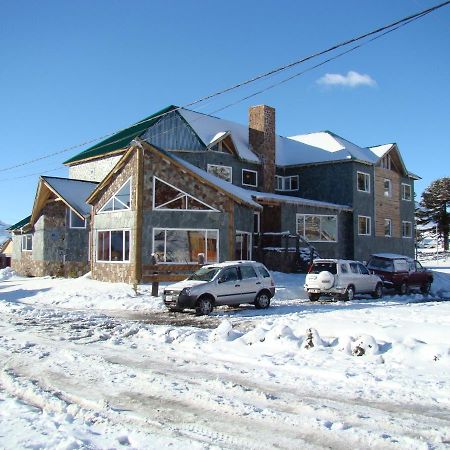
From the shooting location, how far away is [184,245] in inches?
1021

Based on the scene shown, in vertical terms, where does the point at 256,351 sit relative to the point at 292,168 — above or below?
below

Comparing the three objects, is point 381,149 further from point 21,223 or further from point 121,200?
point 21,223

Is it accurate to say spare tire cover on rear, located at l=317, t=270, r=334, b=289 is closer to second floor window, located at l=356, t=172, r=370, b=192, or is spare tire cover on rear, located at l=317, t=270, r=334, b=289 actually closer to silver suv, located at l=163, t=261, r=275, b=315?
silver suv, located at l=163, t=261, r=275, b=315

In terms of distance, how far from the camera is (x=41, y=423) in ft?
19.8

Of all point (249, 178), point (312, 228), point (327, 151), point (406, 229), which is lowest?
point (312, 228)

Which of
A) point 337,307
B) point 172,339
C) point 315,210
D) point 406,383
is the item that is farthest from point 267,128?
point 406,383

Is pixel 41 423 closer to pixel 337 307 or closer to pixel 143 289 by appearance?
pixel 337 307

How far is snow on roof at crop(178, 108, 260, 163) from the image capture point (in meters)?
34.8

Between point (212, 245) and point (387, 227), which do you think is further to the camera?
point (387, 227)

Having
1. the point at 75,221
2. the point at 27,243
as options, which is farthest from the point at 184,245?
the point at 27,243

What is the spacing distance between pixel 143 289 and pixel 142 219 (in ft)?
11.8

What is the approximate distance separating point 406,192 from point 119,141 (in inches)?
900

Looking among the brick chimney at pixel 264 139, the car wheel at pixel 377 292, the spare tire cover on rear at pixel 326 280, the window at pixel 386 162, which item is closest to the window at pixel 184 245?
the spare tire cover on rear at pixel 326 280

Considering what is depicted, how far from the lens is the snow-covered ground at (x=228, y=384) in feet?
18.8
